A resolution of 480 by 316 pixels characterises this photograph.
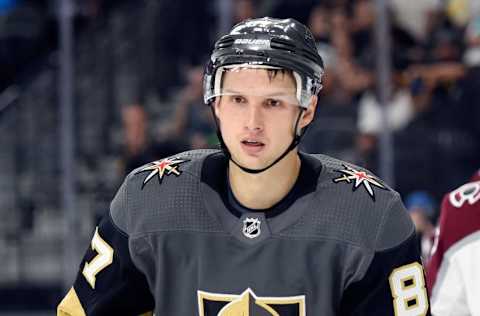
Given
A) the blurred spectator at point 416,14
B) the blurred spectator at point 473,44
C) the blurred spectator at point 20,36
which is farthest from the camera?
the blurred spectator at point 20,36

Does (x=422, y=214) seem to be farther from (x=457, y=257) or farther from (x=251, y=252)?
(x=251, y=252)

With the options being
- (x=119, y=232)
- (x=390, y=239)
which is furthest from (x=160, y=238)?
(x=390, y=239)

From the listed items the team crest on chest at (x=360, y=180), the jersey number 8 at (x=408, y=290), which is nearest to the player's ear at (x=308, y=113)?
the team crest on chest at (x=360, y=180)

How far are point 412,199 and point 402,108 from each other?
1.82 feet

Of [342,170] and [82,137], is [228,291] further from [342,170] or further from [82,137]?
[82,137]

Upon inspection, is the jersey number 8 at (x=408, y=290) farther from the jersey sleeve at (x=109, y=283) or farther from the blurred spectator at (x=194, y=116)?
the blurred spectator at (x=194, y=116)

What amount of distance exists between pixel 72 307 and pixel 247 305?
41 cm

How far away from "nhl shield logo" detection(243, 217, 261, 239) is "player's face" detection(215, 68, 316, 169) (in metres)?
0.12

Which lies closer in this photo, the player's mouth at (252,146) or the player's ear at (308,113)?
the player's mouth at (252,146)

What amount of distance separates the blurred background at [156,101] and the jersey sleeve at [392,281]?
3.36 meters

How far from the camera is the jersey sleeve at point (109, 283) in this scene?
2.57 m

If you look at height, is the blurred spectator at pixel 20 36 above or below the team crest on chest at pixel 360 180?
above

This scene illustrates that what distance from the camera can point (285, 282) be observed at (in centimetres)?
246

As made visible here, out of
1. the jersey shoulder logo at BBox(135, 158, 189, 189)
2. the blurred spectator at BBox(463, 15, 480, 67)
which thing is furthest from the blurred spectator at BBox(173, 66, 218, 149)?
the jersey shoulder logo at BBox(135, 158, 189, 189)
